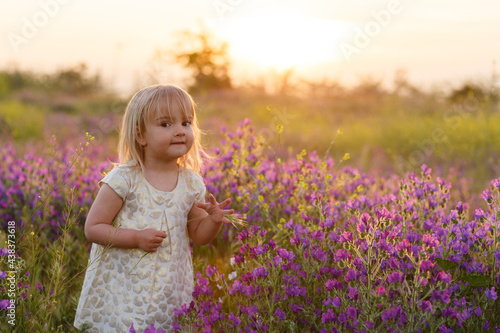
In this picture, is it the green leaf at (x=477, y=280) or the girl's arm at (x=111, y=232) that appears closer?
the green leaf at (x=477, y=280)

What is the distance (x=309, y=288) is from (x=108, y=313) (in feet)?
3.56

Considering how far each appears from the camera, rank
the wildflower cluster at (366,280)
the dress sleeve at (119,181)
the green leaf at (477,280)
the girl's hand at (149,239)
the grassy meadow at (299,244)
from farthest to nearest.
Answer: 1. the dress sleeve at (119,181)
2. the girl's hand at (149,239)
3. the green leaf at (477,280)
4. the grassy meadow at (299,244)
5. the wildflower cluster at (366,280)

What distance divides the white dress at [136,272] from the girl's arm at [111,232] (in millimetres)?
51

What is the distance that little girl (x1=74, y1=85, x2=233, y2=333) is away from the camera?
2.56 meters

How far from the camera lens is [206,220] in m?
2.68

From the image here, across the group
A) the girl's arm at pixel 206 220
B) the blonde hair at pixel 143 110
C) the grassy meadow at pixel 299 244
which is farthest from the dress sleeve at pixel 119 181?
the girl's arm at pixel 206 220

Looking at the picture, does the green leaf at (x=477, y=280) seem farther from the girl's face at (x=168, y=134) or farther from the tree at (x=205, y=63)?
the tree at (x=205, y=63)

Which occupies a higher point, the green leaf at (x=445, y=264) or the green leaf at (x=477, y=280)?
the green leaf at (x=445, y=264)

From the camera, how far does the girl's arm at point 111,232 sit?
8.06 feet

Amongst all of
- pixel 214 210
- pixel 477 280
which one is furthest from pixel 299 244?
pixel 477 280

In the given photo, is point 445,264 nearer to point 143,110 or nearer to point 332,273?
point 332,273

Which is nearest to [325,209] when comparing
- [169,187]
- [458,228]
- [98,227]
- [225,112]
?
[458,228]

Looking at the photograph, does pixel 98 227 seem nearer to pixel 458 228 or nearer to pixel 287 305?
pixel 287 305

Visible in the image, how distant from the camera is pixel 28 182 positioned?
409cm
